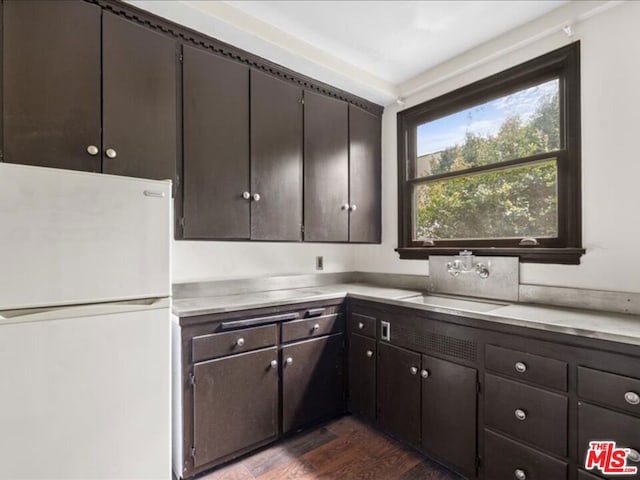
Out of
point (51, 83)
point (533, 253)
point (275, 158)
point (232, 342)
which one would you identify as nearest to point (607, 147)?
point (533, 253)

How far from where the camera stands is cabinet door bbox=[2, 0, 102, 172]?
1.36 meters

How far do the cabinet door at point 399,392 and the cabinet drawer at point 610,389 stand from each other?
780 millimetres

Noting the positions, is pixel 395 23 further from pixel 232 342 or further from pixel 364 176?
pixel 232 342

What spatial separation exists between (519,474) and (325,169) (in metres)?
2.10

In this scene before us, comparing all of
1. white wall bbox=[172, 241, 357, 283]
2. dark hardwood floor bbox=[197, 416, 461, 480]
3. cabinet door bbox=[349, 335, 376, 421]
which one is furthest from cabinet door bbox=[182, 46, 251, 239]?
dark hardwood floor bbox=[197, 416, 461, 480]

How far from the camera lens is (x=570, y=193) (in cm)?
188

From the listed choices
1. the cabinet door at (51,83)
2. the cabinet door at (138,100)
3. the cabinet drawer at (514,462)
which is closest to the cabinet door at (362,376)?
the cabinet drawer at (514,462)

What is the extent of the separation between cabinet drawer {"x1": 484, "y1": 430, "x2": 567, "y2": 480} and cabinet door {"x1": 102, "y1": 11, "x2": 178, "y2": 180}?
2.15 m

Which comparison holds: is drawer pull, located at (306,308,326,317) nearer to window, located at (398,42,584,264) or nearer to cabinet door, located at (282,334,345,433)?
cabinet door, located at (282,334,345,433)

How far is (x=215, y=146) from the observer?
1.95 meters

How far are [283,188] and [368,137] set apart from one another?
3.44 ft

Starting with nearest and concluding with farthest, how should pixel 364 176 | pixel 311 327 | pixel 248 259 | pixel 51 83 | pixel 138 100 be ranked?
pixel 51 83, pixel 138 100, pixel 311 327, pixel 248 259, pixel 364 176

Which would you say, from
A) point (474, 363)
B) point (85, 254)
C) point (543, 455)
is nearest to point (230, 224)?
point (85, 254)

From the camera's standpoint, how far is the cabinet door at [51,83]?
1362 mm
